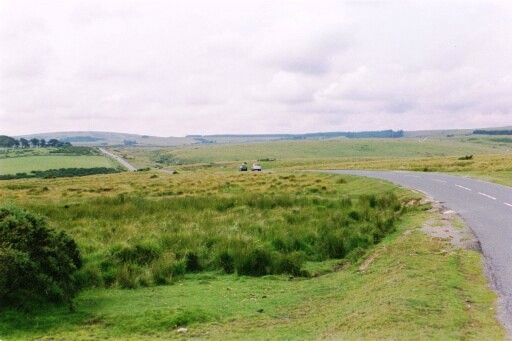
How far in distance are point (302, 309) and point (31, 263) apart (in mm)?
5548

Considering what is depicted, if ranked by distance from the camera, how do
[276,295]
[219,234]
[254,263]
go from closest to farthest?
[276,295], [254,263], [219,234]

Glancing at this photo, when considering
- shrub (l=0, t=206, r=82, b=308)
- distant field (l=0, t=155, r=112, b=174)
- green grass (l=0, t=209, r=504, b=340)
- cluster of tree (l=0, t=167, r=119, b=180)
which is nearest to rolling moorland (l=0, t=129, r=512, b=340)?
green grass (l=0, t=209, r=504, b=340)

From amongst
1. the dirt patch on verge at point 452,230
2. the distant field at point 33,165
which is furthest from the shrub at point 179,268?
the distant field at point 33,165

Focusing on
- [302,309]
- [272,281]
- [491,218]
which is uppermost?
[491,218]

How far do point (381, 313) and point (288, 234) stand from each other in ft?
26.4

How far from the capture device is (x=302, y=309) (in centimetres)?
912

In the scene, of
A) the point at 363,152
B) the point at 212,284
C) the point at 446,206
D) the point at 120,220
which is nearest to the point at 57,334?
the point at 212,284

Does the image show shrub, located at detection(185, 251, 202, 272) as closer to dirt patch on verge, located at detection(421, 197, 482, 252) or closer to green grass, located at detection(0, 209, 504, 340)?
green grass, located at detection(0, 209, 504, 340)

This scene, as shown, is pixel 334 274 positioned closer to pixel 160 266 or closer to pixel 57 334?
pixel 160 266

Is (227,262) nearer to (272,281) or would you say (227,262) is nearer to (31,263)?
(272,281)

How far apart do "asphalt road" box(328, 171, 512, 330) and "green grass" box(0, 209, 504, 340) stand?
306 mm

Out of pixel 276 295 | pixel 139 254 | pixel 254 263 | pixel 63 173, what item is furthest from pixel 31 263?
pixel 63 173

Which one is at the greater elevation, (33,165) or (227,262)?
(227,262)

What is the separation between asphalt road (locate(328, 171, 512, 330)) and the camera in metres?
9.41
